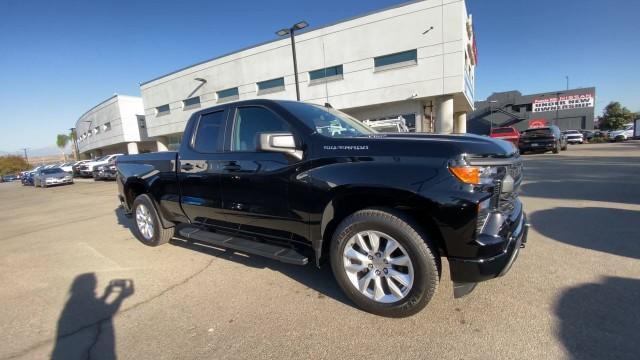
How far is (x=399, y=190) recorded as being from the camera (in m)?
2.33

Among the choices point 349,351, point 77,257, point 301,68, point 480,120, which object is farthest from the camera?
point 480,120

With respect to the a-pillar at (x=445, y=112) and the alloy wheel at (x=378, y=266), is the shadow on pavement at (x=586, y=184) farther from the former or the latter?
the a-pillar at (x=445, y=112)

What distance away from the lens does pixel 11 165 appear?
6706cm

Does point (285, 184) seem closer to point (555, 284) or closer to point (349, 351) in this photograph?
point (349, 351)

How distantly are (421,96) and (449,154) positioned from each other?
18312 millimetres

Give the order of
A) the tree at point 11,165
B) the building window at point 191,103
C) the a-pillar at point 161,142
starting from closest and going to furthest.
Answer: the building window at point 191,103
the a-pillar at point 161,142
the tree at point 11,165

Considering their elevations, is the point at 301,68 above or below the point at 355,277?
above

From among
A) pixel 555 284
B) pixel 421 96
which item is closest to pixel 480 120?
pixel 421 96

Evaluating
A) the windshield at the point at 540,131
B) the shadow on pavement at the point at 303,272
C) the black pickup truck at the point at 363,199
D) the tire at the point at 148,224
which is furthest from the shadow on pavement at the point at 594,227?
the windshield at the point at 540,131

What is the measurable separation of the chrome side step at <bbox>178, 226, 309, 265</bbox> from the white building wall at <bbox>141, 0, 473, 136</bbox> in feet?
58.9

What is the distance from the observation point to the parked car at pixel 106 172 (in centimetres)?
1858

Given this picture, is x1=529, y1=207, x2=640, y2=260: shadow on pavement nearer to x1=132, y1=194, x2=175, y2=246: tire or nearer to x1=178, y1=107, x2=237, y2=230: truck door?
x1=178, y1=107, x2=237, y2=230: truck door

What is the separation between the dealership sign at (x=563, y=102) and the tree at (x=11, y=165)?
334ft

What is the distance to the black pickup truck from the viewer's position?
2.22 metres
